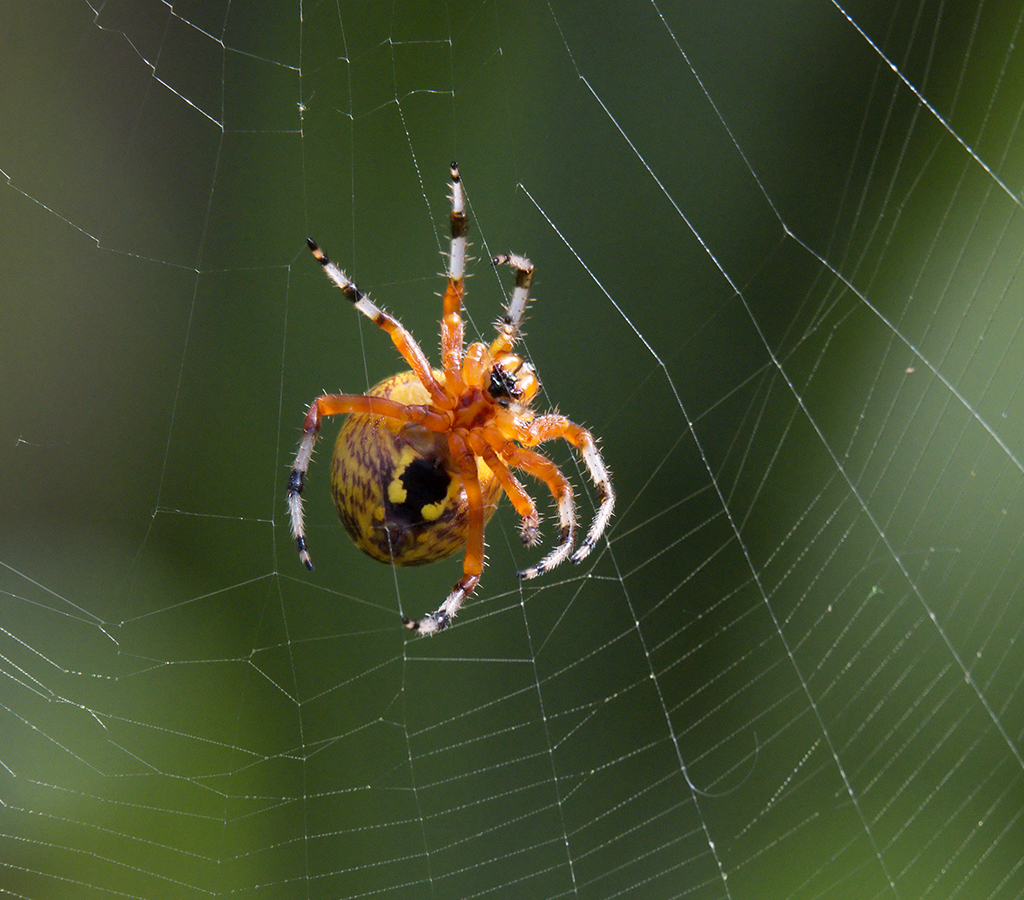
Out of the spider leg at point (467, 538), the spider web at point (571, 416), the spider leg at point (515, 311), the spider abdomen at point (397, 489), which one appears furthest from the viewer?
the spider web at point (571, 416)

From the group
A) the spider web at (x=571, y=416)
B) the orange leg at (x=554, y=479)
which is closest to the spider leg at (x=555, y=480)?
the orange leg at (x=554, y=479)

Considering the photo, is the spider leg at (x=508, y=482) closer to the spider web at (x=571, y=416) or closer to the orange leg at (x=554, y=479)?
the orange leg at (x=554, y=479)

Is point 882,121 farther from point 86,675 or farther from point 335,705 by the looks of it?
point 86,675

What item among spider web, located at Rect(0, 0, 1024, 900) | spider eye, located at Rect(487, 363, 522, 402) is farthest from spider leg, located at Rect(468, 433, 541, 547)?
spider web, located at Rect(0, 0, 1024, 900)

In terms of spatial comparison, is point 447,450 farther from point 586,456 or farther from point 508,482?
point 586,456

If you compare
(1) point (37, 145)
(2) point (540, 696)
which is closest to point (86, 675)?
(2) point (540, 696)

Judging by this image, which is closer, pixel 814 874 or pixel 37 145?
pixel 37 145

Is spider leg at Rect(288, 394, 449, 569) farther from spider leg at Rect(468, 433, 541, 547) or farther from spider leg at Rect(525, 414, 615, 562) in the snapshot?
spider leg at Rect(525, 414, 615, 562)
